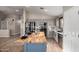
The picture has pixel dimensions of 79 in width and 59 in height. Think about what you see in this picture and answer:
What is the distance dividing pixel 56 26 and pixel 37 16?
2.18ft

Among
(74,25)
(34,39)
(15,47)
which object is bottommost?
(15,47)

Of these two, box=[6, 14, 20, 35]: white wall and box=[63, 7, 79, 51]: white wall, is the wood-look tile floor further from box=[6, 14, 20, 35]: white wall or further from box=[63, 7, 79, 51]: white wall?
box=[63, 7, 79, 51]: white wall

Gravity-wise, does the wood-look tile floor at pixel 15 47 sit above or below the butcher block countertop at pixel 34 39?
below

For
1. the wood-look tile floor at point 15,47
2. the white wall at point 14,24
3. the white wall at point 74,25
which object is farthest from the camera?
the white wall at point 14,24

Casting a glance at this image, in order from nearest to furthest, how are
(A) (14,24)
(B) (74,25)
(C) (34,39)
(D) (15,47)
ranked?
(B) (74,25), (C) (34,39), (D) (15,47), (A) (14,24)

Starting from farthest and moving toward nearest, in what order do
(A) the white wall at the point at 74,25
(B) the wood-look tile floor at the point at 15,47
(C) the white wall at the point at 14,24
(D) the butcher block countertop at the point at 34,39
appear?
(C) the white wall at the point at 14,24 < (B) the wood-look tile floor at the point at 15,47 < (D) the butcher block countertop at the point at 34,39 < (A) the white wall at the point at 74,25

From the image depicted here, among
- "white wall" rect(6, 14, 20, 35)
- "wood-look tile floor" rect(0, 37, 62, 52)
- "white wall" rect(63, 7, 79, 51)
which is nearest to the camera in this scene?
"white wall" rect(63, 7, 79, 51)

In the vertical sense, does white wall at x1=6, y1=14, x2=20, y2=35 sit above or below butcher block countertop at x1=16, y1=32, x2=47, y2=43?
above

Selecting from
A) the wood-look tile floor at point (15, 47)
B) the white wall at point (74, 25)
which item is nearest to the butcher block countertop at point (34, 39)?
the wood-look tile floor at point (15, 47)

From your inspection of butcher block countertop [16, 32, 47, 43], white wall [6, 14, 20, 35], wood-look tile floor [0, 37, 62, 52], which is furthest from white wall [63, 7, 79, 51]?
white wall [6, 14, 20, 35]

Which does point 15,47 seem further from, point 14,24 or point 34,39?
point 14,24

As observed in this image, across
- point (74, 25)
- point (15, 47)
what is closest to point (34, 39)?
point (15, 47)

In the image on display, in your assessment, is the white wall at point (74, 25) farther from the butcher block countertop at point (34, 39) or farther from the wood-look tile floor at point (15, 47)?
the butcher block countertop at point (34, 39)

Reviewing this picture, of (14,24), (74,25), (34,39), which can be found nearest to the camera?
(74,25)
